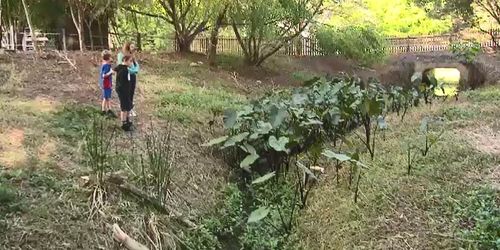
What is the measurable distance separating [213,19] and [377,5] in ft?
65.0

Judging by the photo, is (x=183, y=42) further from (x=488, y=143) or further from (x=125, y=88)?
(x=488, y=143)

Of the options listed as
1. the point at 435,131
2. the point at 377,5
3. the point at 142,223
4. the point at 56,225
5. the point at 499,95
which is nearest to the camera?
the point at 56,225

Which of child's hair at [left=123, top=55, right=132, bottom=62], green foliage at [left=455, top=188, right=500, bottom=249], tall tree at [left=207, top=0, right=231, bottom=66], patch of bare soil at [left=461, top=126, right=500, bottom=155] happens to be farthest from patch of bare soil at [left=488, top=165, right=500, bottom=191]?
tall tree at [left=207, top=0, right=231, bottom=66]

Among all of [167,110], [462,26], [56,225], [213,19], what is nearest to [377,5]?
[462,26]

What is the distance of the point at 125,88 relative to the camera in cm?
858

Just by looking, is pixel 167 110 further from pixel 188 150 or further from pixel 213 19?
pixel 213 19

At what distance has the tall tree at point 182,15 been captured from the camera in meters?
17.5

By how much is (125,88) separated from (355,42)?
512 inches

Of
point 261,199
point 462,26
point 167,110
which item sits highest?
point 462,26

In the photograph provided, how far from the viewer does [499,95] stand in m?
13.9

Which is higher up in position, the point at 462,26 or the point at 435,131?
the point at 462,26

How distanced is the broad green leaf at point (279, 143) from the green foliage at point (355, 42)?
45.8ft

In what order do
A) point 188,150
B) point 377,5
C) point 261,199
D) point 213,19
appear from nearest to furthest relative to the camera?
point 261,199, point 188,150, point 213,19, point 377,5

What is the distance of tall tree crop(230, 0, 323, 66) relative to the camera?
16.5m
